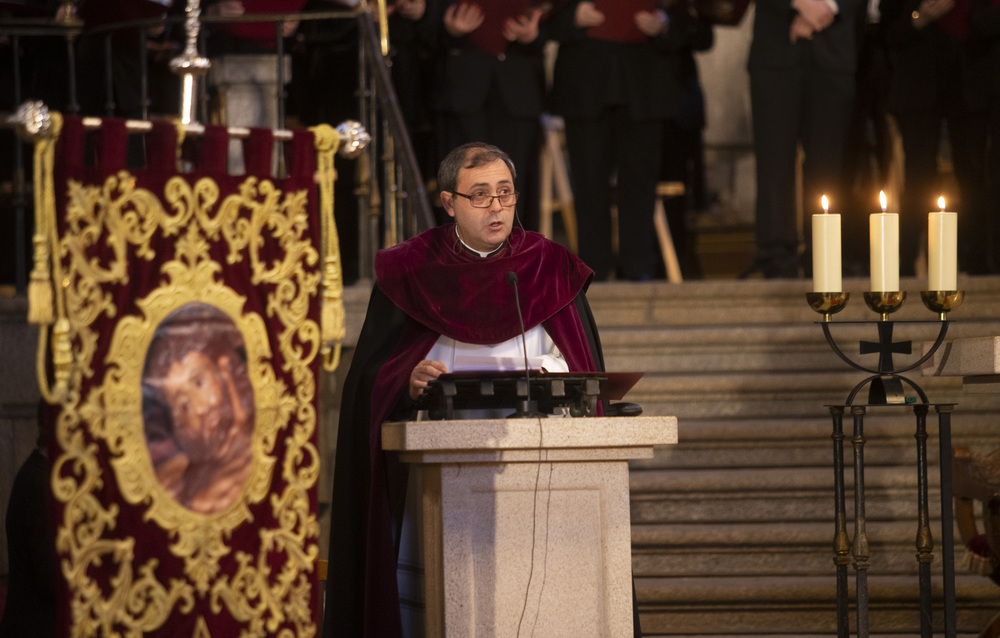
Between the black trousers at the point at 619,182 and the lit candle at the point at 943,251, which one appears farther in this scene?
the black trousers at the point at 619,182

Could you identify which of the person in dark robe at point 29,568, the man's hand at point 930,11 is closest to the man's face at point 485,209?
the person in dark robe at point 29,568

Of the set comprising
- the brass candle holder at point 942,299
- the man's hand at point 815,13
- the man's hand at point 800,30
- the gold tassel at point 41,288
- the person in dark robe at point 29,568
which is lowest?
the person in dark robe at point 29,568

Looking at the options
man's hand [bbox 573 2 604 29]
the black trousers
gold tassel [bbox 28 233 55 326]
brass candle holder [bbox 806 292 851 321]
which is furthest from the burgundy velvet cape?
man's hand [bbox 573 2 604 29]

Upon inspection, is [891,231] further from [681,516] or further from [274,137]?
[681,516]

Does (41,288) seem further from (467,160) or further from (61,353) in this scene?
(467,160)

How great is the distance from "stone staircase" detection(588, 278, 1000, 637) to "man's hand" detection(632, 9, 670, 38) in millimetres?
1466

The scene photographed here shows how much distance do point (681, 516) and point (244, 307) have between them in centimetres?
260

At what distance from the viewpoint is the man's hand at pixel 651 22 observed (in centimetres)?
682

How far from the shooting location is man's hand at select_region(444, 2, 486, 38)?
266 inches

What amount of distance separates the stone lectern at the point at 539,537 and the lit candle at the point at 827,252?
2.23 ft

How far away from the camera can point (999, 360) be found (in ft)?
10.8

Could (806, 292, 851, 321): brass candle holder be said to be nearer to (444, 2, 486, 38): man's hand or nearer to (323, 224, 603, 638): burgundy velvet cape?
(323, 224, 603, 638): burgundy velvet cape

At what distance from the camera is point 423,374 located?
3.56 meters

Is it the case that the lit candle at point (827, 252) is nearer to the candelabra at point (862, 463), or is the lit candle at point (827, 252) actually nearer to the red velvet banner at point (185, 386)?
the candelabra at point (862, 463)
